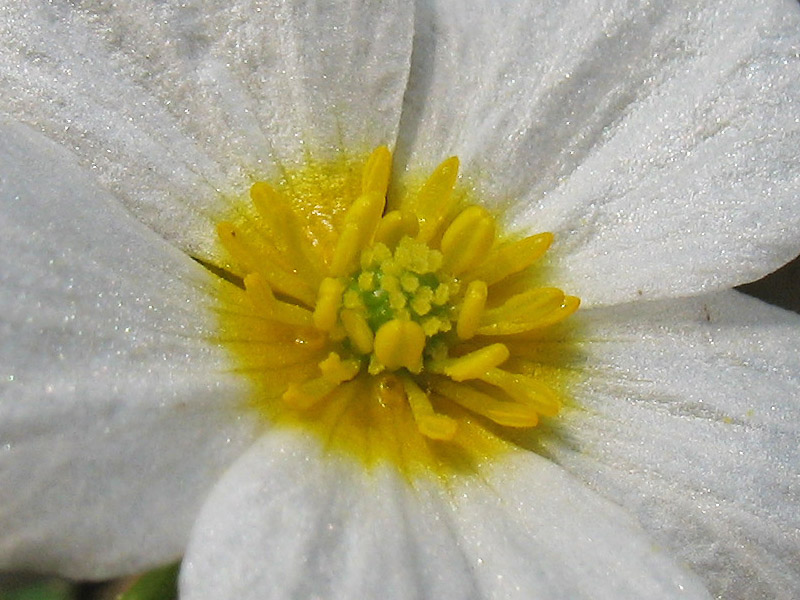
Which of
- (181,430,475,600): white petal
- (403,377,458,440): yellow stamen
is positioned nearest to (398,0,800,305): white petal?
(403,377,458,440): yellow stamen

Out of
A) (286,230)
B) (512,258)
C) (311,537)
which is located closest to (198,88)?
(286,230)

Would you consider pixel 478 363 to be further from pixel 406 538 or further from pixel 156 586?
pixel 156 586

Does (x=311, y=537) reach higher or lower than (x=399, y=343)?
lower

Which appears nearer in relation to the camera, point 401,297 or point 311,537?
point 311,537

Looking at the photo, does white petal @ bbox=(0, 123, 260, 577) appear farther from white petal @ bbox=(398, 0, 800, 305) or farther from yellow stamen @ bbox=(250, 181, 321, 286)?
white petal @ bbox=(398, 0, 800, 305)

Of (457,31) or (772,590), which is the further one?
(457,31)

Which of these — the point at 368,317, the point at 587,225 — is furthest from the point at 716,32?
the point at 368,317

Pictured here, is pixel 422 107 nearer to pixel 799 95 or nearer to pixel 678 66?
pixel 678 66
